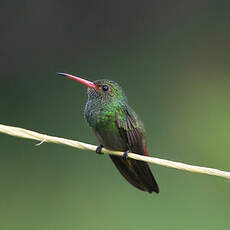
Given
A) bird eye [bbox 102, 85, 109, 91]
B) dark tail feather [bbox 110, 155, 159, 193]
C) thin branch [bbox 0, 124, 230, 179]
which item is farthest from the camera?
bird eye [bbox 102, 85, 109, 91]

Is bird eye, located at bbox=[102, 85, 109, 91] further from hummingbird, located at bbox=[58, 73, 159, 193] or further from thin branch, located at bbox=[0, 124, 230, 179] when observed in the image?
thin branch, located at bbox=[0, 124, 230, 179]

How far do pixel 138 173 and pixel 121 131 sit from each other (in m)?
0.21

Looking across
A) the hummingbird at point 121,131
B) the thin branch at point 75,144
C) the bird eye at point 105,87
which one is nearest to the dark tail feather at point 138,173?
the hummingbird at point 121,131

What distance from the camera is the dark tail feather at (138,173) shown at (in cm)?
198

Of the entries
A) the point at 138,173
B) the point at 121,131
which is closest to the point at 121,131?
the point at 121,131

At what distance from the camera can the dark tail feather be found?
198 cm

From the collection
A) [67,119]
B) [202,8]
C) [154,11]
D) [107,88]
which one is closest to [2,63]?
[67,119]

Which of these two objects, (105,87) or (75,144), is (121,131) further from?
(75,144)

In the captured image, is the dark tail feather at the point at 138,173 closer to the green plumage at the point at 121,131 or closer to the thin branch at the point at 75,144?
the green plumage at the point at 121,131

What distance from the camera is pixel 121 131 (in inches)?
79.5

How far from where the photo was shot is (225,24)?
382 cm

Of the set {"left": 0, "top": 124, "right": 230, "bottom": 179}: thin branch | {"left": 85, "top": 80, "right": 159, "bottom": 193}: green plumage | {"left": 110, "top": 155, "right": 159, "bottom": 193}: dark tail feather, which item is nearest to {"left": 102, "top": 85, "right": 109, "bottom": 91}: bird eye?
{"left": 85, "top": 80, "right": 159, "bottom": 193}: green plumage

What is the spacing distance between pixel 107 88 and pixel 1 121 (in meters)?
1.75

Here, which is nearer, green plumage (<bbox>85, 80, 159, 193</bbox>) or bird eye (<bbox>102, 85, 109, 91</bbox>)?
green plumage (<bbox>85, 80, 159, 193</bbox>)
